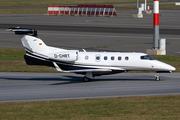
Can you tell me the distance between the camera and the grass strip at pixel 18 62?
37469 mm

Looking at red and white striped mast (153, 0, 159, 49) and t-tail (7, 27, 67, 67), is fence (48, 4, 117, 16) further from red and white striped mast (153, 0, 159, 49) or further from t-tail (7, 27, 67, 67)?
t-tail (7, 27, 67, 67)

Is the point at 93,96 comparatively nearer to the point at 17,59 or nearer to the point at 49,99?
the point at 49,99

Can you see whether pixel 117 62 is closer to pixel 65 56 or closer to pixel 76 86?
pixel 76 86

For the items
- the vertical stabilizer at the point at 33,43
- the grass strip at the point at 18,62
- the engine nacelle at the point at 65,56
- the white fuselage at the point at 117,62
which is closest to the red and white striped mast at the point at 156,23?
the grass strip at the point at 18,62

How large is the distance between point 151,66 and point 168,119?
38.4ft

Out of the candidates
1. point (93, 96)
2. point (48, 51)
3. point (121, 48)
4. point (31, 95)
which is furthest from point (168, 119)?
point (121, 48)

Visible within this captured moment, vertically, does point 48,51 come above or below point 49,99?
above

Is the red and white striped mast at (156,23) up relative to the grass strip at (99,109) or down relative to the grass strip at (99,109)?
up

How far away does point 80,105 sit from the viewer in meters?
22.1

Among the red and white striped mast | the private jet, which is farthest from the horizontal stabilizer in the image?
the red and white striped mast

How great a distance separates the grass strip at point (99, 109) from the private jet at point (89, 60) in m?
5.80

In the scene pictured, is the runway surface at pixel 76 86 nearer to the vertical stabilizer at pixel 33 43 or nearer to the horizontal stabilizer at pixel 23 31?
the vertical stabilizer at pixel 33 43

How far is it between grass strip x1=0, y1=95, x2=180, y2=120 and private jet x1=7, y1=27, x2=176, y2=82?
580 cm

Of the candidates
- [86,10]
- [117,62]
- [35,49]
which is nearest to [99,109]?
[117,62]
